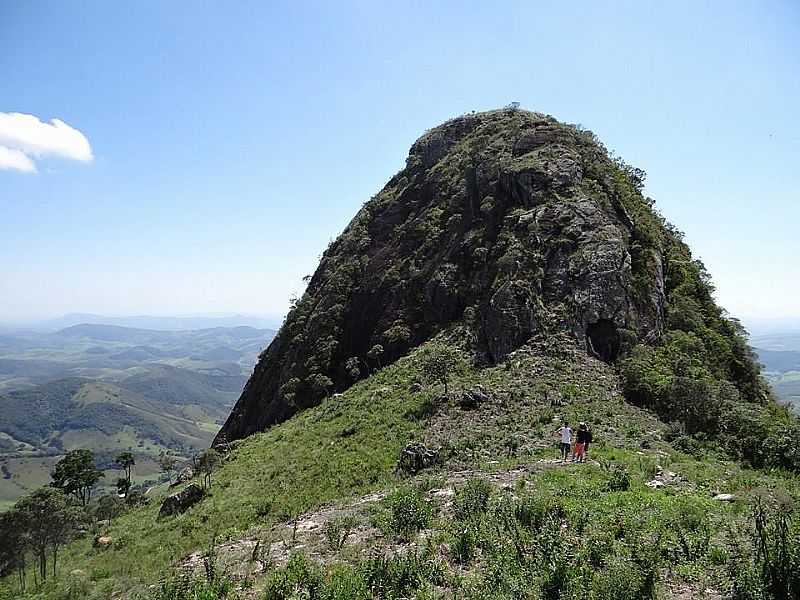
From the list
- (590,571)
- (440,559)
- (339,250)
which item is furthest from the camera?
(339,250)

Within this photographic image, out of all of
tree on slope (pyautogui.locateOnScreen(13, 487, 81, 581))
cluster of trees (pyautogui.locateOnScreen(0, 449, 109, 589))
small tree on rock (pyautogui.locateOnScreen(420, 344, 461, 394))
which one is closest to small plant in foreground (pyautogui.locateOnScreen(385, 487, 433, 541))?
small tree on rock (pyautogui.locateOnScreen(420, 344, 461, 394))

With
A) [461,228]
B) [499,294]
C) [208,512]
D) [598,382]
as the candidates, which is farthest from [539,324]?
[208,512]

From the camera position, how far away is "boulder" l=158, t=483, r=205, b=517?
2672 cm

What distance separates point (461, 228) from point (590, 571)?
40.8m

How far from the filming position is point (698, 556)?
32.2 ft

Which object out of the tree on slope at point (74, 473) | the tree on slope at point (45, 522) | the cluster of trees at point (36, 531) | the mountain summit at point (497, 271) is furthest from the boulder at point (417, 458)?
the tree on slope at point (74, 473)

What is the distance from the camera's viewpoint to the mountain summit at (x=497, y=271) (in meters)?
33.7

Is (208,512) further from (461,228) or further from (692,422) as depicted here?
(461,228)

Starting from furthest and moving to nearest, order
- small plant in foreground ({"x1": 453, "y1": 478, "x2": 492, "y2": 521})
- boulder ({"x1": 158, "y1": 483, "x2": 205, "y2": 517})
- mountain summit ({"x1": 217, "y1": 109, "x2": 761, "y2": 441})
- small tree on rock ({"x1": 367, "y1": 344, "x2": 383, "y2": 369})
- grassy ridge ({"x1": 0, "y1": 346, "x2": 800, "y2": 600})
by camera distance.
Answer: small tree on rock ({"x1": 367, "y1": 344, "x2": 383, "y2": 369}) < mountain summit ({"x1": 217, "y1": 109, "x2": 761, "y2": 441}) < boulder ({"x1": 158, "y1": 483, "x2": 205, "y2": 517}) < small plant in foreground ({"x1": 453, "y1": 478, "x2": 492, "y2": 521}) < grassy ridge ({"x1": 0, "y1": 346, "x2": 800, "y2": 600})

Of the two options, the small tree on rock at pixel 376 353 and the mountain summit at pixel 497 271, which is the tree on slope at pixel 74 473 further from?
the small tree on rock at pixel 376 353

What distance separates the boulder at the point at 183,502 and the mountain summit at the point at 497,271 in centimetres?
1745

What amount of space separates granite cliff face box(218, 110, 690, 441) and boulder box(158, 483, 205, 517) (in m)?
17.4

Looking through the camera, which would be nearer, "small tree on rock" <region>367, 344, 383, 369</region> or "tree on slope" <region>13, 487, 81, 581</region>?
"tree on slope" <region>13, 487, 81, 581</region>

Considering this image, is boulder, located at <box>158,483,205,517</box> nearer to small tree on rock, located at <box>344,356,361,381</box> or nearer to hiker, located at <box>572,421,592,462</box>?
small tree on rock, located at <box>344,356,361,381</box>
